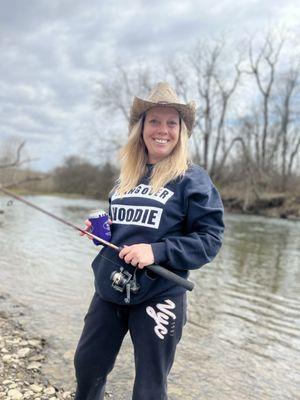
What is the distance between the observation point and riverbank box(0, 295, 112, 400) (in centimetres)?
351

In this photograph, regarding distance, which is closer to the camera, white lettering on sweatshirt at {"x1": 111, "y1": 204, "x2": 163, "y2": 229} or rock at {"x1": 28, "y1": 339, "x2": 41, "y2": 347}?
white lettering on sweatshirt at {"x1": 111, "y1": 204, "x2": 163, "y2": 229}

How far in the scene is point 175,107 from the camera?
8.79 ft

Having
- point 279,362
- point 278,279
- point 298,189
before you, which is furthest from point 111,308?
point 298,189


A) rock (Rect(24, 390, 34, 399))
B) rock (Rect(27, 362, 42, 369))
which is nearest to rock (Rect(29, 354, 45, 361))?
rock (Rect(27, 362, 42, 369))

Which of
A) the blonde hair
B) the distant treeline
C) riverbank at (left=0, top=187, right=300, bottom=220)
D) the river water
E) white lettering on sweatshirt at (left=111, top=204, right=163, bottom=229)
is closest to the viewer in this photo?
white lettering on sweatshirt at (left=111, top=204, right=163, bottom=229)

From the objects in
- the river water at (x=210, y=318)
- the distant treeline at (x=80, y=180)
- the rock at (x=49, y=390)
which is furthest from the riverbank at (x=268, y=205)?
the rock at (x=49, y=390)

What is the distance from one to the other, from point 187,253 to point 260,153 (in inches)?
1674

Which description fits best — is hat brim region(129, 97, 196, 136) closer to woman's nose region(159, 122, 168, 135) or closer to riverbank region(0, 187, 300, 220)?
woman's nose region(159, 122, 168, 135)

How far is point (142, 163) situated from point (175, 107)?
43 cm

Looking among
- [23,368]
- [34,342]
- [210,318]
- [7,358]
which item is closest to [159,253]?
[23,368]

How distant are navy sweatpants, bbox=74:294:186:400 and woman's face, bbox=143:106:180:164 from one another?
93 centimetres

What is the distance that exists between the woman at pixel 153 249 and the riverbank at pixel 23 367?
105 cm

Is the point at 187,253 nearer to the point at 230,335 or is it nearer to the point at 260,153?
the point at 230,335

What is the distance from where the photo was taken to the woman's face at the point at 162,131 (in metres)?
2.68
